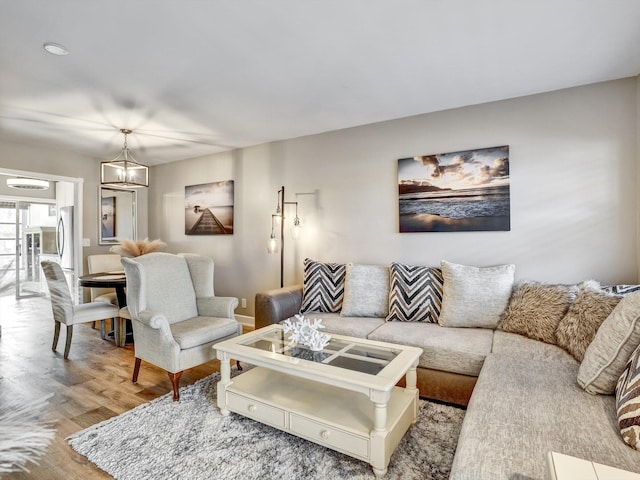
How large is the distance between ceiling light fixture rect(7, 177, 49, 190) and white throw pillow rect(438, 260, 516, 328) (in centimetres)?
507

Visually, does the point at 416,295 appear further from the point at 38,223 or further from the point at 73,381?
the point at 38,223

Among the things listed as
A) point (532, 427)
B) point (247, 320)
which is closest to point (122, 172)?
point (247, 320)

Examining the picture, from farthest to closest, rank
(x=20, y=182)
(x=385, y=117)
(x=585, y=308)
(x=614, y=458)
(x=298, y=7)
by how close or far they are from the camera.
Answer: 1. (x=20, y=182)
2. (x=385, y=117)
3. (x=585, y=308)
4. (x=298, y=7)
5. (x=614, y=458)

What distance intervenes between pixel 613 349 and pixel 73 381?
11.5ft

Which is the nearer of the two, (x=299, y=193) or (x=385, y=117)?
(x=385, y=117)

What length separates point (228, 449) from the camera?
181 cm

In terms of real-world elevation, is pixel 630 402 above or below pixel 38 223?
below

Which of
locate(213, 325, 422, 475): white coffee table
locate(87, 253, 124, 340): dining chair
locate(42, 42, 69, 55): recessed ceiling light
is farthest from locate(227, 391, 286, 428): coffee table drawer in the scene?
locate(87, 253, 124, 340): dining chair

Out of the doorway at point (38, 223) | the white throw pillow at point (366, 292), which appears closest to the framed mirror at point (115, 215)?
the doorway at point (38, 223)

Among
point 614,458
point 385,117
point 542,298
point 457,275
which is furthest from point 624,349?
point 385,117

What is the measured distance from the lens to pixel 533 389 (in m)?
1.59

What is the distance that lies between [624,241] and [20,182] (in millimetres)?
6325

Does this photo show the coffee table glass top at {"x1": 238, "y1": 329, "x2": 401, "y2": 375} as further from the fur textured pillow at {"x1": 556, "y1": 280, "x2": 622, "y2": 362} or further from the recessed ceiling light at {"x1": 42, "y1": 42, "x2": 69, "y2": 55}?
the recessed ceiling light at {"x1": 42, "y1": 42, "x2": 69, "y2": 55}

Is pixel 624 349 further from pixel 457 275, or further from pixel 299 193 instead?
pixel 299 193
